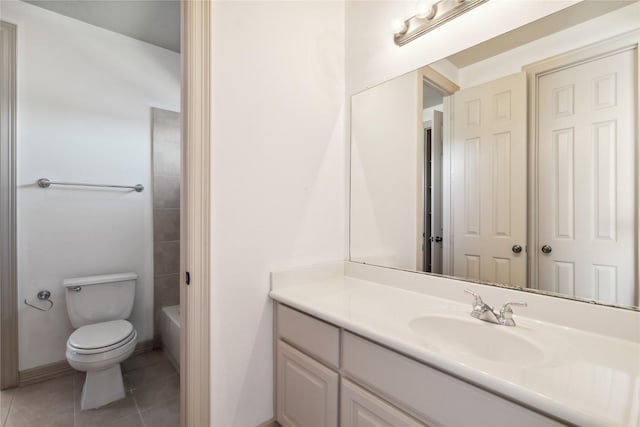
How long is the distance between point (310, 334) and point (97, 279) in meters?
1.71

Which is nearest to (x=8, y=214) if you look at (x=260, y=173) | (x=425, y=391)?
(x=260, y=173)

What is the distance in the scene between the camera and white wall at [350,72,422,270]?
1445 millimetres

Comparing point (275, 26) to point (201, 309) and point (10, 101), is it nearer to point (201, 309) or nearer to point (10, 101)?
point (201, 309)

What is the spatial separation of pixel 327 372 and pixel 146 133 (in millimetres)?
2226

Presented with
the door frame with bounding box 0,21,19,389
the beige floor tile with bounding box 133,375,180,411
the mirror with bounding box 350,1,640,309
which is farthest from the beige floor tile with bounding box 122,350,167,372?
the mirror with bounding box 350,1,640,309

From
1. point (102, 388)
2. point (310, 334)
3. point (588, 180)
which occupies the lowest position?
point (102, 388)

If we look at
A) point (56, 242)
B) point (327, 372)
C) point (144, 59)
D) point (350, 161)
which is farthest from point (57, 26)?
point (327, 372)

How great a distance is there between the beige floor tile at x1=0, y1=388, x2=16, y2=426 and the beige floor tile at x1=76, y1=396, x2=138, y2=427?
312 mm

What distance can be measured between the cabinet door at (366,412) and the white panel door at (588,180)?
2.18 feet

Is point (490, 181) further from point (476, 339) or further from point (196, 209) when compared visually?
point (196, 209)

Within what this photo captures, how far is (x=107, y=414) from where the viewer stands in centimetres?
162

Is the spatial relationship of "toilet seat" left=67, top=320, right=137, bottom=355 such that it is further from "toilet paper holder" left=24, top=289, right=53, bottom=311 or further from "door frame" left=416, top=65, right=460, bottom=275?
"door frame" left=416, top=65, right=460, bottom=275

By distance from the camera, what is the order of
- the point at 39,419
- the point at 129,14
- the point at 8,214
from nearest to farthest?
the point at 39,419, the point at 8,214, the point at 129,14

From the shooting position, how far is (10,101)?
5.89 ft
